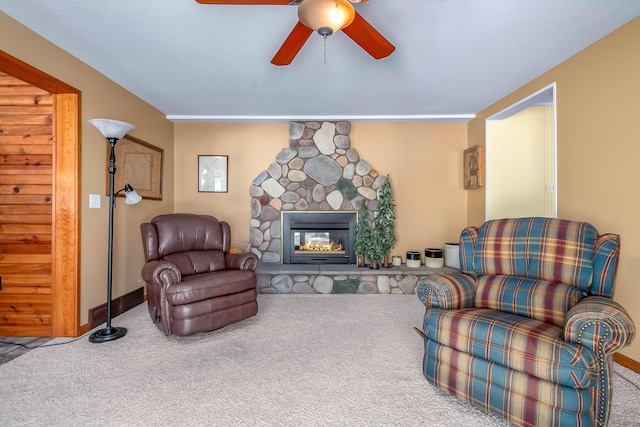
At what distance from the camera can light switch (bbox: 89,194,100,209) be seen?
9.18ft

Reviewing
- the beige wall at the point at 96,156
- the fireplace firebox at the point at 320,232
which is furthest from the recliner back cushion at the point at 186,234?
the fireplace firebox at the point at 320,232

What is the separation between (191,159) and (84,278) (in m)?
2.26

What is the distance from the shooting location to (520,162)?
12.6ft

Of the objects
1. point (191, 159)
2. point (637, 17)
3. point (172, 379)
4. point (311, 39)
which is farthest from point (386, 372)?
point (191, 159)

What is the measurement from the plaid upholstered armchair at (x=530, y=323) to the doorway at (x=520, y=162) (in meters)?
2.04

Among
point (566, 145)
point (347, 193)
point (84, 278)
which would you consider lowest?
point (84, 278)

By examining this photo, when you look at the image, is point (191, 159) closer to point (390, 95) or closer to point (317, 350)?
point (390, 95)

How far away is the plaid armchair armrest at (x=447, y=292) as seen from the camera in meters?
1.86

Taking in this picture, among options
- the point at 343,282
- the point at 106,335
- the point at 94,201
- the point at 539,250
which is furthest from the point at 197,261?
the point at 539,250

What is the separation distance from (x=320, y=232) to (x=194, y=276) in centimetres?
210

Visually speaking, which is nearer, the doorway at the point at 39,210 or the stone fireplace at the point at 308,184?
the doorway at the point at 39,210

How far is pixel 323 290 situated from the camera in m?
3.98

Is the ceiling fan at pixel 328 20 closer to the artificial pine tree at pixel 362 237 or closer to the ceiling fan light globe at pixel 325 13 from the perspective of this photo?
the ceiling fan light globe at pixel 325 13

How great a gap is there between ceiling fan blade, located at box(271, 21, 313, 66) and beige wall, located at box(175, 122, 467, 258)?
8.40 ft
